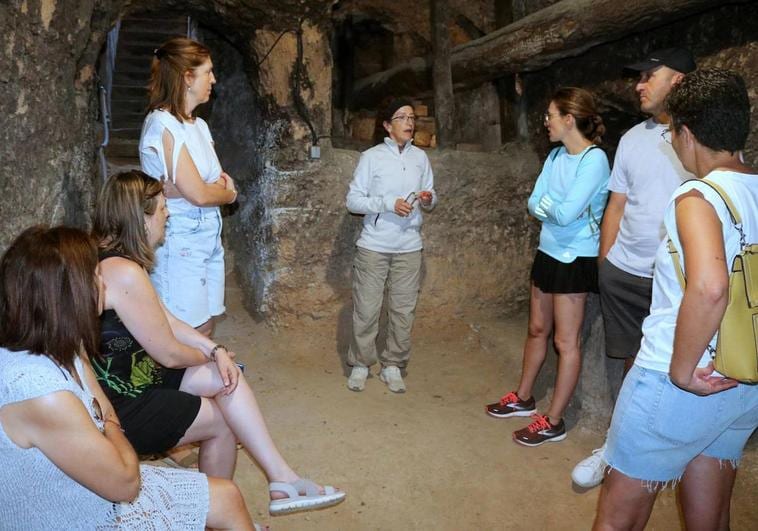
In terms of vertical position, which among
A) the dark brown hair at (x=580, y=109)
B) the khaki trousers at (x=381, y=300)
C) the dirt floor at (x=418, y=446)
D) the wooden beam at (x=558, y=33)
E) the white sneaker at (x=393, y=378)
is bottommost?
the dirt floor at (x=418, y=446)

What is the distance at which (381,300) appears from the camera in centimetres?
398

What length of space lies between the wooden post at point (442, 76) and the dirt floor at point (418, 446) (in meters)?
1.75

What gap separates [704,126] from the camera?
65.0 inches

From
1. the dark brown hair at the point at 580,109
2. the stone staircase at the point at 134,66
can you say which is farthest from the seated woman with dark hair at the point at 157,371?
the stone staircase at the point at 134,66

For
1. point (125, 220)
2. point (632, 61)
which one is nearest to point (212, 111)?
point (632, 61)

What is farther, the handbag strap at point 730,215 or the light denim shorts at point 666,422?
the light denim shorts at point 666,422

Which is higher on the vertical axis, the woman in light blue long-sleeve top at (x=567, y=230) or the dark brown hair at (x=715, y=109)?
the dark brown hair at (x=715, y=109)

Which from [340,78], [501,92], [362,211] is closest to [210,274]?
[362,211]

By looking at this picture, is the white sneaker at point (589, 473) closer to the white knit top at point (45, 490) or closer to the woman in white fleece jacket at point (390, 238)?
the woman in white fleece jacket at point (390, 238)

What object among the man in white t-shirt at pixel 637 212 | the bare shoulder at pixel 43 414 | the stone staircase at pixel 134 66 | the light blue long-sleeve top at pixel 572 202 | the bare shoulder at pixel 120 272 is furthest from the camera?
the stone staircase at pixel 134 66

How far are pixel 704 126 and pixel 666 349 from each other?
58cm

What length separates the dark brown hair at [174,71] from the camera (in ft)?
8.80

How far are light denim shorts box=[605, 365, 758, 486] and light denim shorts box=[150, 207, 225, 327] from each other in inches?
67.5

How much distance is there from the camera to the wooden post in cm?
530
